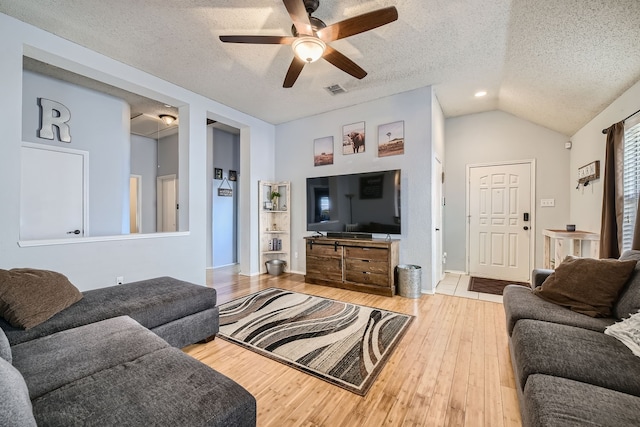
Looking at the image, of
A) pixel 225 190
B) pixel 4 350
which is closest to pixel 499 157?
pixel 225 190

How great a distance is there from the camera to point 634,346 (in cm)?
129

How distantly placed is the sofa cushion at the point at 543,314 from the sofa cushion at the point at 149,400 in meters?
1.77

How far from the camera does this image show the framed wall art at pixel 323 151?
4578 millimetres

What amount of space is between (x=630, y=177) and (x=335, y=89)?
3282 millimetres

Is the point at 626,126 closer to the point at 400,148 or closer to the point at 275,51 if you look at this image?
the point at 400,148

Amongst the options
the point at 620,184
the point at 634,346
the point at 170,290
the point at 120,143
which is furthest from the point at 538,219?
the point at 120,143

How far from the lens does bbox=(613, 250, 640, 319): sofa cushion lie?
5.13 feet

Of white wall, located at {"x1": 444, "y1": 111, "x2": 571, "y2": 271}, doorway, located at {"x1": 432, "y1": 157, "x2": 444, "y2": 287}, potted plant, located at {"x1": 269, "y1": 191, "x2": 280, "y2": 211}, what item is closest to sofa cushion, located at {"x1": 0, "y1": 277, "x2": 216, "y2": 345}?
potted plant, located at {"x1": 269, "y1": 191, "x2": 280, "y2": 211}

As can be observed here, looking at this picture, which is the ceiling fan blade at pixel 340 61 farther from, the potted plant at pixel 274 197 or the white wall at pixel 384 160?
the potted plant at pixel 274 197

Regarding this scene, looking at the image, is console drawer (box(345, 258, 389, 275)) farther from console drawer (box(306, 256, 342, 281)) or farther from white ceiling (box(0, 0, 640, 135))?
white ceiling (box(0, 0, 640, 135))

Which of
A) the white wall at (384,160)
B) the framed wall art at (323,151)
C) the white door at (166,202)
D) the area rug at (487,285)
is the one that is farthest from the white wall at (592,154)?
the white door at (166,202)

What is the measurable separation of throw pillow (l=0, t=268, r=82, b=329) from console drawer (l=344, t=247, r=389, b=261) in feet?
9.69

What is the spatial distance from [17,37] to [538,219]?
6636mm

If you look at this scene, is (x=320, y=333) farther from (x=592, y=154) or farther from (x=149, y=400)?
(x=592, y=154)
